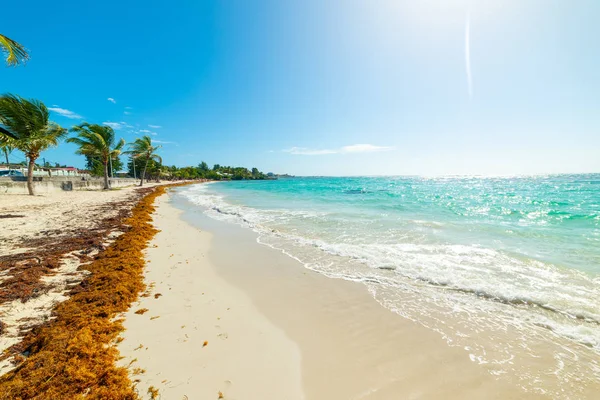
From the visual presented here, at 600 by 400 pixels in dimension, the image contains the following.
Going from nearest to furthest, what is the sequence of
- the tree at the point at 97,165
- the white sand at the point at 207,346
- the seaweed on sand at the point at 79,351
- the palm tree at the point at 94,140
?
the seaweed on sand at the point at 79,351 → the white sand at the point at 207,346 → the palm tree at the point at 94,140 → the tree at the point at 97,165

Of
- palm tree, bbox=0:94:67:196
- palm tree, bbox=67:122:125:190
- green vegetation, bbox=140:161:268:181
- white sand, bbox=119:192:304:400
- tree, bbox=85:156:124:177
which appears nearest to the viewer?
white sand, bbox=119:192:304:400

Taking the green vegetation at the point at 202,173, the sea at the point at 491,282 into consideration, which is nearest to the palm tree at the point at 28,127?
the sea at the point at 491,282

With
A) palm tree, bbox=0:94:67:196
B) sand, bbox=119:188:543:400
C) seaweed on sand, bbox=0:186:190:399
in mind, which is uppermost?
palm tree, bbox=0:94:67:196

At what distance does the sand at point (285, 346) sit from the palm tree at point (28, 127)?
61.7ft

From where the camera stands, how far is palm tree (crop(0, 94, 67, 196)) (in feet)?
47.4

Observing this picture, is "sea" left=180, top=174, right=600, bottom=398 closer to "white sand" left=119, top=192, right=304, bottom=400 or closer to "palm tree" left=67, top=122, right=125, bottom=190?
"white sand" left=119, top=192, right=304, bottom=400

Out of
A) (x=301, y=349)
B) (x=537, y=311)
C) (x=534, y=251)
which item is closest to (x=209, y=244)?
(x=301, y=349)

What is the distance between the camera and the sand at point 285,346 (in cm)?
244

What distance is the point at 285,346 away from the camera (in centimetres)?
309

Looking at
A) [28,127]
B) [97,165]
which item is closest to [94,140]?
[28,127]

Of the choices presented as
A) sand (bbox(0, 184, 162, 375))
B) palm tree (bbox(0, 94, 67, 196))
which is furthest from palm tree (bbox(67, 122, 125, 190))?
sand (bbox(0, 184, 162, 375))

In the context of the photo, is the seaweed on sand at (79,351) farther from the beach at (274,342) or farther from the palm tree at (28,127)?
the palm tree at (28,127)

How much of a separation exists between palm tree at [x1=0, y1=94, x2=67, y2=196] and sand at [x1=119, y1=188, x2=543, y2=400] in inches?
740

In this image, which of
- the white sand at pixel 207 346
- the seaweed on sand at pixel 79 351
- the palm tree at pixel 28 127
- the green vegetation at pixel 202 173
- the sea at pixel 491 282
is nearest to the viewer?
the seaweed on sand at pixel 79 351
